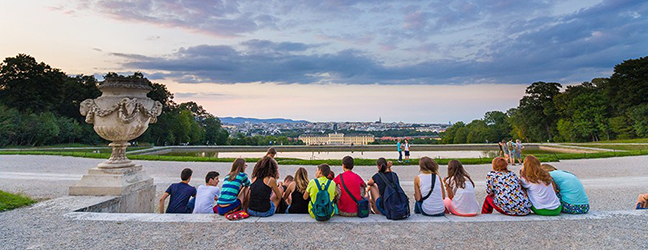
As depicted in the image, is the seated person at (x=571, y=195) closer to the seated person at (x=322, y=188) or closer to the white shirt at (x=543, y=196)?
the white shirt at (x=543, y=196)

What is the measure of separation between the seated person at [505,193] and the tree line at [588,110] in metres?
48.7

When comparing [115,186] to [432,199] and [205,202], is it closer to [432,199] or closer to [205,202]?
[205,202]

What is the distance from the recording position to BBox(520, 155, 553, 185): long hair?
16.4 ft

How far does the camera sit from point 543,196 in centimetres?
500

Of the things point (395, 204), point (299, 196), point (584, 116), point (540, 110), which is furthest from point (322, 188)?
point (540, 110)

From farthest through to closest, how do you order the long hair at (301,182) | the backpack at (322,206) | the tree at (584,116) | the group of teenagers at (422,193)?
1. the tree at (584,116)
2. the long hair at (301,182)
3. the group of teenagers at (422,193)
4. the backpack at (322,206)

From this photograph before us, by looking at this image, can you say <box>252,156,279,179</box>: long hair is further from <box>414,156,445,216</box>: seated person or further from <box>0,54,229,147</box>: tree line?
<box>0,54,229,147</box>: tree line

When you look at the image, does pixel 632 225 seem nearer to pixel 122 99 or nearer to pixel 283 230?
pixel 283 230

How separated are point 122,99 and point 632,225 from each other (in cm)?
888

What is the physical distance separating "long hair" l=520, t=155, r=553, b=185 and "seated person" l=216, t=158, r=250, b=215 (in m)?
4.53

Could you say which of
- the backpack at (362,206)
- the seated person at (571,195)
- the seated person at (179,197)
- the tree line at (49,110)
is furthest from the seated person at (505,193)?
the tree line at (49,110)

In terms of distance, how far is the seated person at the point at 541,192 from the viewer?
4.97 meters

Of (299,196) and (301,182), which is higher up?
(301,182)

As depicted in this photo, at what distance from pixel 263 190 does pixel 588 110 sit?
190ft
